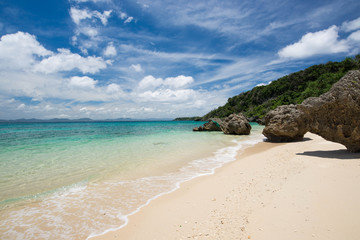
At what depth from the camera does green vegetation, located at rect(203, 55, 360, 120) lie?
58941 millimetres

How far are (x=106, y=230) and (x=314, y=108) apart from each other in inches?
364

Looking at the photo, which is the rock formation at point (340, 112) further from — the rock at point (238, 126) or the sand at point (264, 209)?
the rock at point (238, 126)

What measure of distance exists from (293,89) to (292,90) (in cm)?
85

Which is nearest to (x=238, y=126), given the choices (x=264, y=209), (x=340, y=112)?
(x=340, y=112)

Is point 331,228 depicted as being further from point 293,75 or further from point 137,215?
point 293,75

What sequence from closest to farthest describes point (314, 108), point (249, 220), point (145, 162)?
point (249, 220) < point (314, 108) < point (145, 162)

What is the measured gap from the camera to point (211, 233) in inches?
121

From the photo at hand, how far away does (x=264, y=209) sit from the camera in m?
3.59

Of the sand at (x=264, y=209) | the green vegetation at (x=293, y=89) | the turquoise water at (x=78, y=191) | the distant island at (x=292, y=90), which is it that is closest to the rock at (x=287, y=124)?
the turquoise water at (x=78, y=191)

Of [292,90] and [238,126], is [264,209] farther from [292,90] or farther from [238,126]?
[292,90]

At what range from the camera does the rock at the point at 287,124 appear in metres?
14.0

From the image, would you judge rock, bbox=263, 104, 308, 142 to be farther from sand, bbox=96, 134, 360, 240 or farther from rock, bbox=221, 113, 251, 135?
sand, bbox=96, 134, 360, 240

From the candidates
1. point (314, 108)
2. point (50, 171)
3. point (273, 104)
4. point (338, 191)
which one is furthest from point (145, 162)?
point (273, 104)

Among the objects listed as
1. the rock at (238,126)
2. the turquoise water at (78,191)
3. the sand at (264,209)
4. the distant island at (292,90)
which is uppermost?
the distant island at (292,90)
